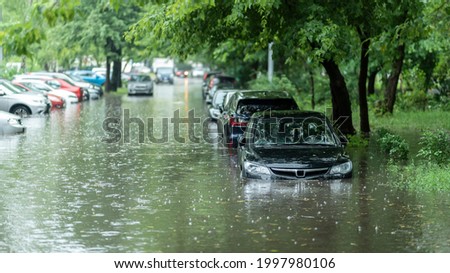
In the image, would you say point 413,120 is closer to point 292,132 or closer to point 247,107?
point 247,107

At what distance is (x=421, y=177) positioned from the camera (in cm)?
1728

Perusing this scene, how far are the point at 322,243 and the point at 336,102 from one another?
52.0 ft

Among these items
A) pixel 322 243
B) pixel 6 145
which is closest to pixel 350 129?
pixel 6 145

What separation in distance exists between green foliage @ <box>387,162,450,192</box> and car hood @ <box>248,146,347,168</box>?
1.22 meters

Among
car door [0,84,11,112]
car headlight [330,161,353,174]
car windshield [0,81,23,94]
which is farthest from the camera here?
A: car windshield [0,81,23,94]

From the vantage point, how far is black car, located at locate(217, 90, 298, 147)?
79.6 feet

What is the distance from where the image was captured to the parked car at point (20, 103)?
38.9 meters

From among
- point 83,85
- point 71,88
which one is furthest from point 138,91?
point 71,88

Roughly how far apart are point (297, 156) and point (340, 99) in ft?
33.3

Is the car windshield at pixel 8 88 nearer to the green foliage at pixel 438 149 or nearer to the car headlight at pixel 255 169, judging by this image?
the green foliage at pixel 438 149

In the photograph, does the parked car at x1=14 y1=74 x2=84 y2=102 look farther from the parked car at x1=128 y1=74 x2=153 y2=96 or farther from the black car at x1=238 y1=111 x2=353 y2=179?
the black car at x1=238 y1=111 x2=353 y2=179

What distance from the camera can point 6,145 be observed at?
25969mm

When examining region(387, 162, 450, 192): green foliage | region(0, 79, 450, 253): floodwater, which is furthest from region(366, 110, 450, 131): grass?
region(387, 162, 450, 192): green foliage

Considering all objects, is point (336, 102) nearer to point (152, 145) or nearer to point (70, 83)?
point (152, 145)
